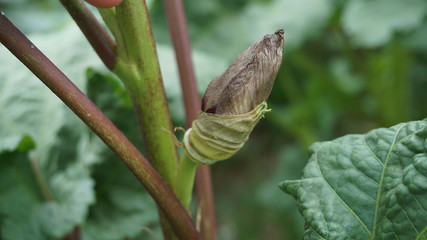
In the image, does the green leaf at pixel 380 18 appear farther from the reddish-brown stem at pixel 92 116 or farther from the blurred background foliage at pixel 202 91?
the reddish-brown stem at pixel 92 116

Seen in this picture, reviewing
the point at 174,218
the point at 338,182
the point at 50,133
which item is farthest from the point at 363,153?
the point at 50,133

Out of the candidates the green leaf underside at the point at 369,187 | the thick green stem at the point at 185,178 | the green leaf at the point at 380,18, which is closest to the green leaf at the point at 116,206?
the thick green stem at the point at 185,178

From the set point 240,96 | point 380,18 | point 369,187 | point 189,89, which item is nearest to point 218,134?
point 240,96

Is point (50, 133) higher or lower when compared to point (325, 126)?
higher

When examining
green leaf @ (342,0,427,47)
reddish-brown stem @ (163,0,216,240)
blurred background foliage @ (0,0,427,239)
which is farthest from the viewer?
green leaf @ (342,0,427,47)

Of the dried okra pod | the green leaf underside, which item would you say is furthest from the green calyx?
the green leaf underside

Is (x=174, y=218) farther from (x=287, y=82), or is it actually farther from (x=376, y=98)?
(x=287, y=82)

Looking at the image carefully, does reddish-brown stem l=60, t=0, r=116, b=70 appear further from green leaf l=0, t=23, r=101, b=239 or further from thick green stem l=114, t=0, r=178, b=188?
green leaf l=0, t=23, r=101, b=239
